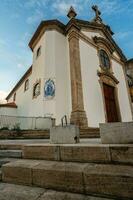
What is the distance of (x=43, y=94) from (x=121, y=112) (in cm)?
687

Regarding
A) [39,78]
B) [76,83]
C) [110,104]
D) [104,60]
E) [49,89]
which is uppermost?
[104,60]

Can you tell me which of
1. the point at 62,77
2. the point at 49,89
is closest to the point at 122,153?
the point at 49,89

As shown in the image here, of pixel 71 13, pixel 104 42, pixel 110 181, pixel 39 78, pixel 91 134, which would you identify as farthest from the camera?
pixel 104 42

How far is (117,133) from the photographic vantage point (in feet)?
8.80

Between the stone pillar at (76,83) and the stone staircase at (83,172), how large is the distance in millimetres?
5581

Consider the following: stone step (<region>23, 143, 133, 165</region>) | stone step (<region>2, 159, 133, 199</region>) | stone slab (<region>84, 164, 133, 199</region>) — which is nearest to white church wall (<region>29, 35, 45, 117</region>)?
stone step (<region>23, 143, 133, 165</region>)

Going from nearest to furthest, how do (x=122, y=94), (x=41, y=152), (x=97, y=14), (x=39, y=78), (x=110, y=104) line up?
(x=41, y=152) < (x=39, y=78) < (x=110, y=104) < (x=122, y=94) < (x=97, y=14)

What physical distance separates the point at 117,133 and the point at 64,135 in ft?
4.05

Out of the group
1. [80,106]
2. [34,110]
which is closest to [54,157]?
[80,106]

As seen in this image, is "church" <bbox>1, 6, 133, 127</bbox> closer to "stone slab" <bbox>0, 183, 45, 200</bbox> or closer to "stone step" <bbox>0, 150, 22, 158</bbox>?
"stone step" <bbox>0, 150, 22, 158</bbox>

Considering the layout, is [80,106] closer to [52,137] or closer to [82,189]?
[52,137]

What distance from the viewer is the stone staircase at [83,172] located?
174 cm

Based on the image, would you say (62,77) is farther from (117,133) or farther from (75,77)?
(117,133)

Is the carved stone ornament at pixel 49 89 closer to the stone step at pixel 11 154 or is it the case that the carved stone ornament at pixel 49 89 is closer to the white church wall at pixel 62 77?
the white church wall at pixel 62 77
